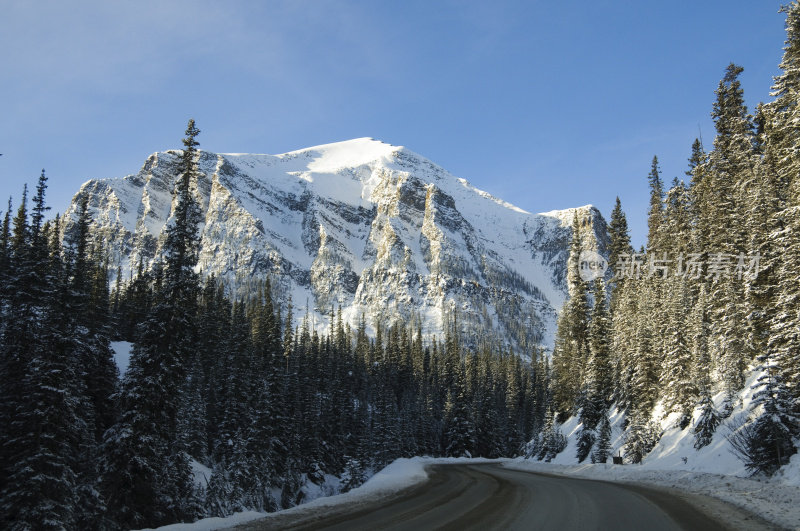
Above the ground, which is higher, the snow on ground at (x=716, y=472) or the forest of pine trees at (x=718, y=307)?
the forest of pine trees at (x=718, y=307)

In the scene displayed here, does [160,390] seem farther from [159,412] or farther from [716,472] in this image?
[716,472]

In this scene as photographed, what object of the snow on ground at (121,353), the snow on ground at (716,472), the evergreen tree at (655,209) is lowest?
the snow on ground at (716,472)

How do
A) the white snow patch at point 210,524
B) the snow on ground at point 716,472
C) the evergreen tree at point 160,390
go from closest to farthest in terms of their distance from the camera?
the white snow patch at point 210,524, the snow on ground at point 716,472, the evergreen tree at point 160,390

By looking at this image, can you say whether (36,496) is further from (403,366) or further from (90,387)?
(403,366)

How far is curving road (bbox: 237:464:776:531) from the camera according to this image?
10156 mm

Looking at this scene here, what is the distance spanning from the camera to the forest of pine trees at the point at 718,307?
21.8 metres

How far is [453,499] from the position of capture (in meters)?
14.8

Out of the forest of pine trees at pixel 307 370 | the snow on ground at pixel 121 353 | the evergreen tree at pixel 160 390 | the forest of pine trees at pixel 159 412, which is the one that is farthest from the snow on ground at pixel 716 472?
the snow on ground at pixel 121 353

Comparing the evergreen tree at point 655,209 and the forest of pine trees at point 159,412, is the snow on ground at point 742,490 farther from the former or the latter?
the evergreen tree at point 655,209

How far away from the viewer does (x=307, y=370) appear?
75625 millimetres

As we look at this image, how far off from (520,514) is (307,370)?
66913 mm

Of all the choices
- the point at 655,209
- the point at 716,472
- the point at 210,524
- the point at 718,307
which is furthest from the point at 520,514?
the point at 655,209

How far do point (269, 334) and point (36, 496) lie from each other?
224ft

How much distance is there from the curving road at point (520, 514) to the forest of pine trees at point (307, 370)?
8308 mm
